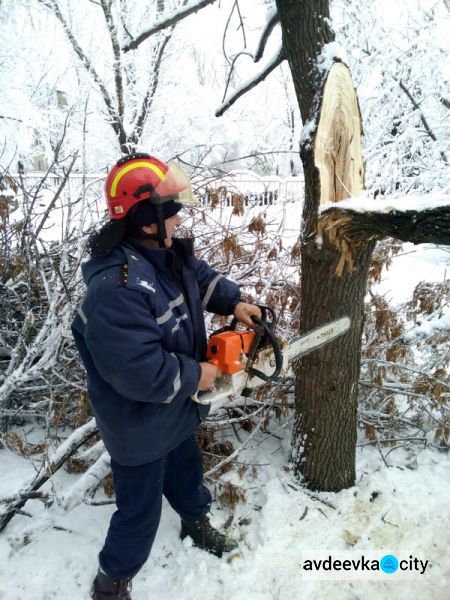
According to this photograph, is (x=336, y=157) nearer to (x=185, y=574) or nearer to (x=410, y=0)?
(x=185, y=574)

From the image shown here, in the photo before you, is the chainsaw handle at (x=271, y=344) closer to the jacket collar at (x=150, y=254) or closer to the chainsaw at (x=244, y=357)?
the chainsaw at (x=244, y=357)

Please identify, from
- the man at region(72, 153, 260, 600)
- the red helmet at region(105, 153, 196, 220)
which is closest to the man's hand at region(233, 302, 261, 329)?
the man at region(72, 153, 260, 600)

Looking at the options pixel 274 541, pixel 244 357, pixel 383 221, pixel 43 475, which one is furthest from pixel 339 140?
pixel 43 475

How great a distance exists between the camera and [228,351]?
1.52 metres

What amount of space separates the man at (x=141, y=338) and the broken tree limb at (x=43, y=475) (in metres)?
0.49

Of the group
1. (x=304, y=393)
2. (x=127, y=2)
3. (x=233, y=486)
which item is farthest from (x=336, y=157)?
(x=127, y=2)

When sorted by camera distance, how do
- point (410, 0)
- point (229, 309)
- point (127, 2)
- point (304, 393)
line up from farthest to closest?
point (127, 2) < point (410, 0) < point (304, 393) < point (229, 309)

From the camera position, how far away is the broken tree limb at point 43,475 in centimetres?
193

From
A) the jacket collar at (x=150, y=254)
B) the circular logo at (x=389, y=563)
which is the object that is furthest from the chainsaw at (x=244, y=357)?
the circular logo at (x=389, y=563)

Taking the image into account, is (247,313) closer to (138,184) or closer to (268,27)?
(138,184)

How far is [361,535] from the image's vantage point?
2064 millimetres

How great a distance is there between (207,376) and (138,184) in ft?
2.48

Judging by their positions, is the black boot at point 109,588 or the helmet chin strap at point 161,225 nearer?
the helmet chin strap at point 161,225

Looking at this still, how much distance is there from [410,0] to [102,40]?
8.63 meters
